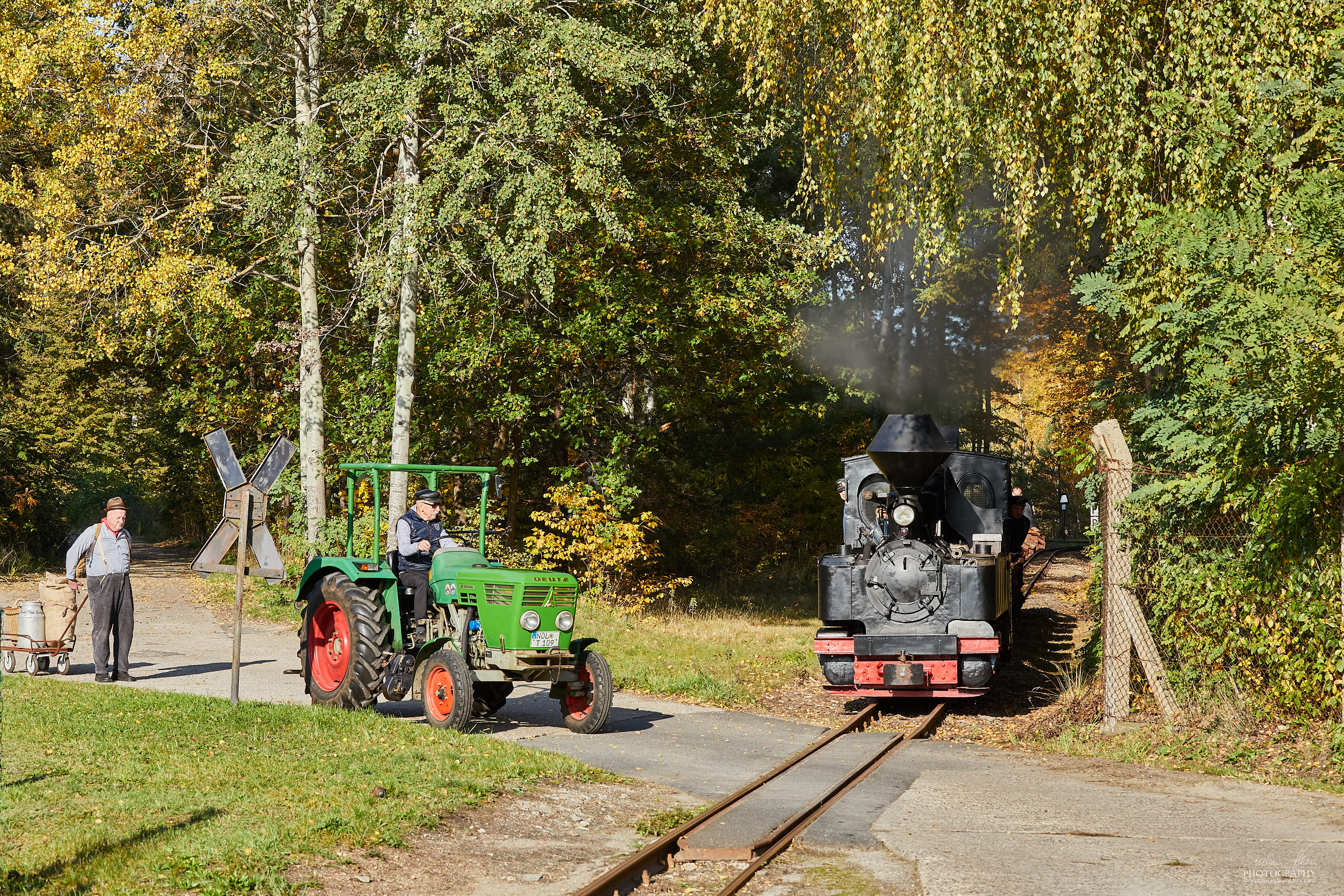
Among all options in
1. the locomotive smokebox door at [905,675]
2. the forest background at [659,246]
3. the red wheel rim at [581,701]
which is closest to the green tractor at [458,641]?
the red wheel rim at [581,701]

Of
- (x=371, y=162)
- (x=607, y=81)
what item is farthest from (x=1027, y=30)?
(x=371, y=162)

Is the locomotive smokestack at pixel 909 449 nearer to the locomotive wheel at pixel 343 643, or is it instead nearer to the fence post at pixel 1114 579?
the fence post at pixel 1114 579

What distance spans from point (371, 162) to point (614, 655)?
10.5 metres

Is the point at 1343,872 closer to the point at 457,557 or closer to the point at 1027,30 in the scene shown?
the point at 457,557

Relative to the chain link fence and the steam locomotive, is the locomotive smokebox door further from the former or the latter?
the chain link fence

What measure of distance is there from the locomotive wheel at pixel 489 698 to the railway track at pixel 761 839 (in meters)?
2.75

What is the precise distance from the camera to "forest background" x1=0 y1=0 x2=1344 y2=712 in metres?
9.76

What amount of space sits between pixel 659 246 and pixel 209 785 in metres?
14.8

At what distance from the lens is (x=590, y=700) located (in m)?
10.8

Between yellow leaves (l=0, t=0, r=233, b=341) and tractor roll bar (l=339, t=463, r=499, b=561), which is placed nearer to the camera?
tractor roll bar (l=339, t=463, r=499, b=561)

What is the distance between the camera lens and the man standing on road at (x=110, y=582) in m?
12.8

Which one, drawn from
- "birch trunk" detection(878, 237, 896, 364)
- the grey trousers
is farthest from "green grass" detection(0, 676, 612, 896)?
"birch trunk" detection(878, 237, 896, 364)

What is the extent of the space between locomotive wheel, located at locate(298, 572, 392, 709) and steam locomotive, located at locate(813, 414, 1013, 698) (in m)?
4.23

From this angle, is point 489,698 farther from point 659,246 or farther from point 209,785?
point 659,246
